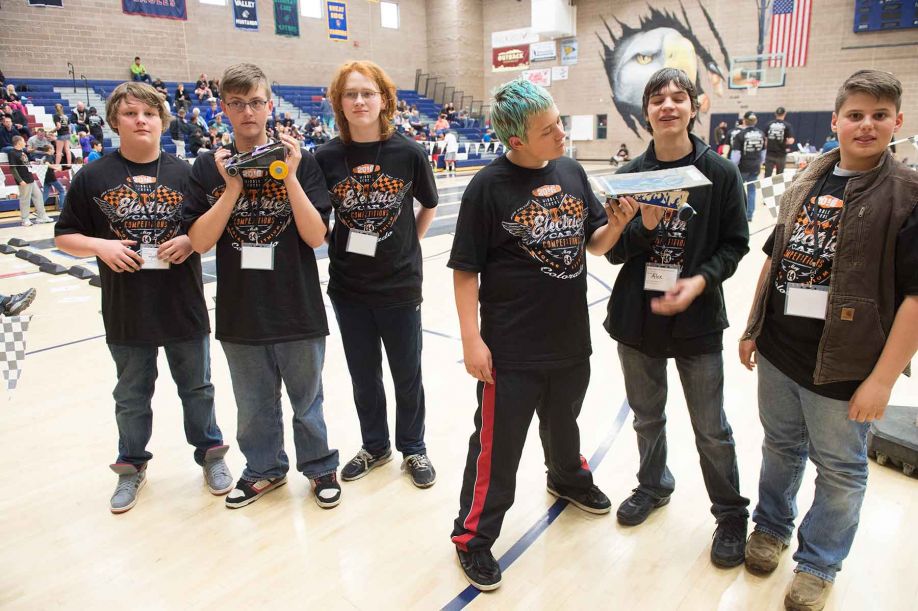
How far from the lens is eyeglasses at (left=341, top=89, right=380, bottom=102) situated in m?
2.39

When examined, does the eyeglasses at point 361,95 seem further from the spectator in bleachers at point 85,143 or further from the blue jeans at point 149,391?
the spectator in bleachers at point 85,143

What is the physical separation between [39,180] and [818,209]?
11980mm

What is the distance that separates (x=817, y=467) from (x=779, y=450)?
Answer: 0.14m

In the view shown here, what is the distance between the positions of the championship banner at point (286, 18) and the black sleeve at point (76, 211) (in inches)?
813

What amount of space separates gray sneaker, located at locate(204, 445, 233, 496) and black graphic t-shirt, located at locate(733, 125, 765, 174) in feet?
28.5

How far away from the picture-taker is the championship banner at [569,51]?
22844 millimetres

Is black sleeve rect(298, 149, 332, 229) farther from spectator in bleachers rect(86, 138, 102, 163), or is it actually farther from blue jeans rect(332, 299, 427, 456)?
spectator in bleachers rect(86, 138, 102, 163)

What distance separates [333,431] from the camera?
3271 millimetres

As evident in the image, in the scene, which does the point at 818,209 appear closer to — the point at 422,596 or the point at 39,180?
the point at 422,596

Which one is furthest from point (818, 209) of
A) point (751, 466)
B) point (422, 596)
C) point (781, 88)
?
point (781, 88)

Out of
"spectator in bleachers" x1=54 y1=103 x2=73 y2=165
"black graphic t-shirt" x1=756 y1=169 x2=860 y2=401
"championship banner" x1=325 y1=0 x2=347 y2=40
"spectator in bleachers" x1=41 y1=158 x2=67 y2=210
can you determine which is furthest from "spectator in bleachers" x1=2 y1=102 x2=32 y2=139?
"black graphic t-shirt" x1=756 y1=169 x2=860 y2=401

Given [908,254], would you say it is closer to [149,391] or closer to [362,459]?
[362,459]

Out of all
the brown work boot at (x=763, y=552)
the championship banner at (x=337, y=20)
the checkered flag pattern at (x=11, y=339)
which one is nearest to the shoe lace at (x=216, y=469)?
the checkered flag pattern at (x=11, y=339)

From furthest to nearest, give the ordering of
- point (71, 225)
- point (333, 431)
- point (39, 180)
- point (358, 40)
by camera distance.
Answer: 1. point (358, 40)
2. point (39, 180)
3. point (333, 431)
4. point (71, 225)
